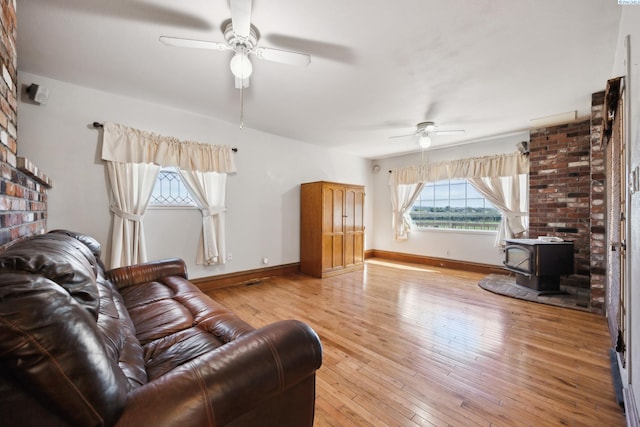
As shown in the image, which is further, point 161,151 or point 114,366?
point 161,151

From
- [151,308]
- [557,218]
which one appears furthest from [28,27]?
[557,218]

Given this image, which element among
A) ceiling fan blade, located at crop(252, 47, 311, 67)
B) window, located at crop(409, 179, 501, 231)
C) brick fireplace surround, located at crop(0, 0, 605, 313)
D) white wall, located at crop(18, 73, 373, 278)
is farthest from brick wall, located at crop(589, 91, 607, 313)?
white wall, located at crop(18, 73, 373, 278)

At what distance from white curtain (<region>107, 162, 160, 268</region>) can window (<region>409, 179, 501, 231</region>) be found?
5.19 m

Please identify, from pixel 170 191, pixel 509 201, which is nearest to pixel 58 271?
pixel 170 191

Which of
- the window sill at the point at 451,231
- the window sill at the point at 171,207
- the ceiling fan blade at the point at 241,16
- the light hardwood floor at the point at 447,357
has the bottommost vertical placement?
the light hardwood floor at the point at 447,357

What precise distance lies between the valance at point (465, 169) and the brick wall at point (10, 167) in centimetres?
574

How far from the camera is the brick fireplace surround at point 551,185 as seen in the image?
1397 millimetres

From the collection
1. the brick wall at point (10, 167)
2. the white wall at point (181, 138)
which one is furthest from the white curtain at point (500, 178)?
the brick wall at point (10, 167)

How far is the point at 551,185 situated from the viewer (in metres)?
3.85

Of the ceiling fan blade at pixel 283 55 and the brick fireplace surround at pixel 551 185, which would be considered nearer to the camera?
the brick fireplace surround at pixel 551 185

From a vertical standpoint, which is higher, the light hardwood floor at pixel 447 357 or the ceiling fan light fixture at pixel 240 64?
the ceiling fan light fixture at pixel 240 64

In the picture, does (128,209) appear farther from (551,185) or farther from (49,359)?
(551,185)

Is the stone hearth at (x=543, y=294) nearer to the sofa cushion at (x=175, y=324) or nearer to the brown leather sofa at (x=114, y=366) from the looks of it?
the brown leather sofa at (x=114, y=366)

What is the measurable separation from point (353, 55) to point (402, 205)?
14.0 feet
